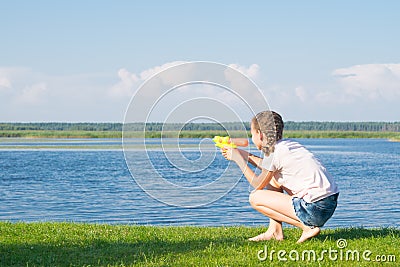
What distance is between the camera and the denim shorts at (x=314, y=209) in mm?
7480

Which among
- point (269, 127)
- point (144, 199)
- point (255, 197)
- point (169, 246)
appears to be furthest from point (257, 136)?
point (144, 199)

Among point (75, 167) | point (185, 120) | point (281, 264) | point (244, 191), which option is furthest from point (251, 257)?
point (75, 167)

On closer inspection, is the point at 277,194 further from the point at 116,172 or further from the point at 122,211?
the point at 116,172

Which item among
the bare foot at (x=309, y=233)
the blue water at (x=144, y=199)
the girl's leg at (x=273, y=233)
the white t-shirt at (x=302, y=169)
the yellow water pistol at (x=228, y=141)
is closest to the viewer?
the white t-shirt at (x=302, y=169)

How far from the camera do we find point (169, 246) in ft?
25.8

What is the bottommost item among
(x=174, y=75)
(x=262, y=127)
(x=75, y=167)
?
(x=75, y=167)

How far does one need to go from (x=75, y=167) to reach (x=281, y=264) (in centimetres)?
3630

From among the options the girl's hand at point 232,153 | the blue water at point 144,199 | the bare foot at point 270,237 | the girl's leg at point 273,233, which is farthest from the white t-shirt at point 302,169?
the blue water at point 144,199

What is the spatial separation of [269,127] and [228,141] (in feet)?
1.86

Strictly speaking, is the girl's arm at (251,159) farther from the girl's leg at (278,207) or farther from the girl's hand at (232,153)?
the girl's leg at (278,207)

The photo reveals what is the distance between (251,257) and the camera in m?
7.04

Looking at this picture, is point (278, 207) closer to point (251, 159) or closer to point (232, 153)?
point (251, 159)

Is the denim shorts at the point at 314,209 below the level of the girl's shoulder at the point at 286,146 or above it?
below

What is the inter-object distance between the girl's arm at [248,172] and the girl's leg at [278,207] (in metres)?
0.17
